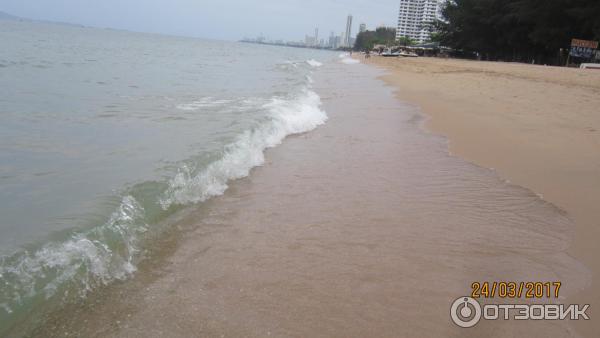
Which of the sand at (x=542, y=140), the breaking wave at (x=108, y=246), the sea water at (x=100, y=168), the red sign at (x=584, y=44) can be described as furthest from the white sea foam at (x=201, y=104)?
the red sign at (x=584, y=44)

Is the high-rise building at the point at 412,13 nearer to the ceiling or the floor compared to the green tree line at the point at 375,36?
nearer to the ceiling

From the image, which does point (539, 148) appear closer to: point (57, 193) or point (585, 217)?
point (585, 217)

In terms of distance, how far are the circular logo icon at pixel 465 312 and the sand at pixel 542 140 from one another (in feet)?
1.92

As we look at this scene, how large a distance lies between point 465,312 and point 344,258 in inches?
39.7

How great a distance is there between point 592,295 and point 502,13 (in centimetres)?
5674

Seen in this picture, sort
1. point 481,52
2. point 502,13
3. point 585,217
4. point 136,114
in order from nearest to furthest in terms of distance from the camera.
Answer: point 585,217 → point 136,114 → point 502,13 → point 481,52

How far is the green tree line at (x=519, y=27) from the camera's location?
39.0m

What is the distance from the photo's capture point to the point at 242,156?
6297 mm

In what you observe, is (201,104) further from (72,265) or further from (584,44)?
(584,44)

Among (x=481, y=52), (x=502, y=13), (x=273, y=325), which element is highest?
(x=502, y=13)

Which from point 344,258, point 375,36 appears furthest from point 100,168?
point 375,36

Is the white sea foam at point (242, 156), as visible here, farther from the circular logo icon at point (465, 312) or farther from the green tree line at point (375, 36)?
the green tree line at point (375, 36)

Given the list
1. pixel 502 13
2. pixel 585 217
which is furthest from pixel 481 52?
pixel 585 217

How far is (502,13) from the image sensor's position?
51656mm
